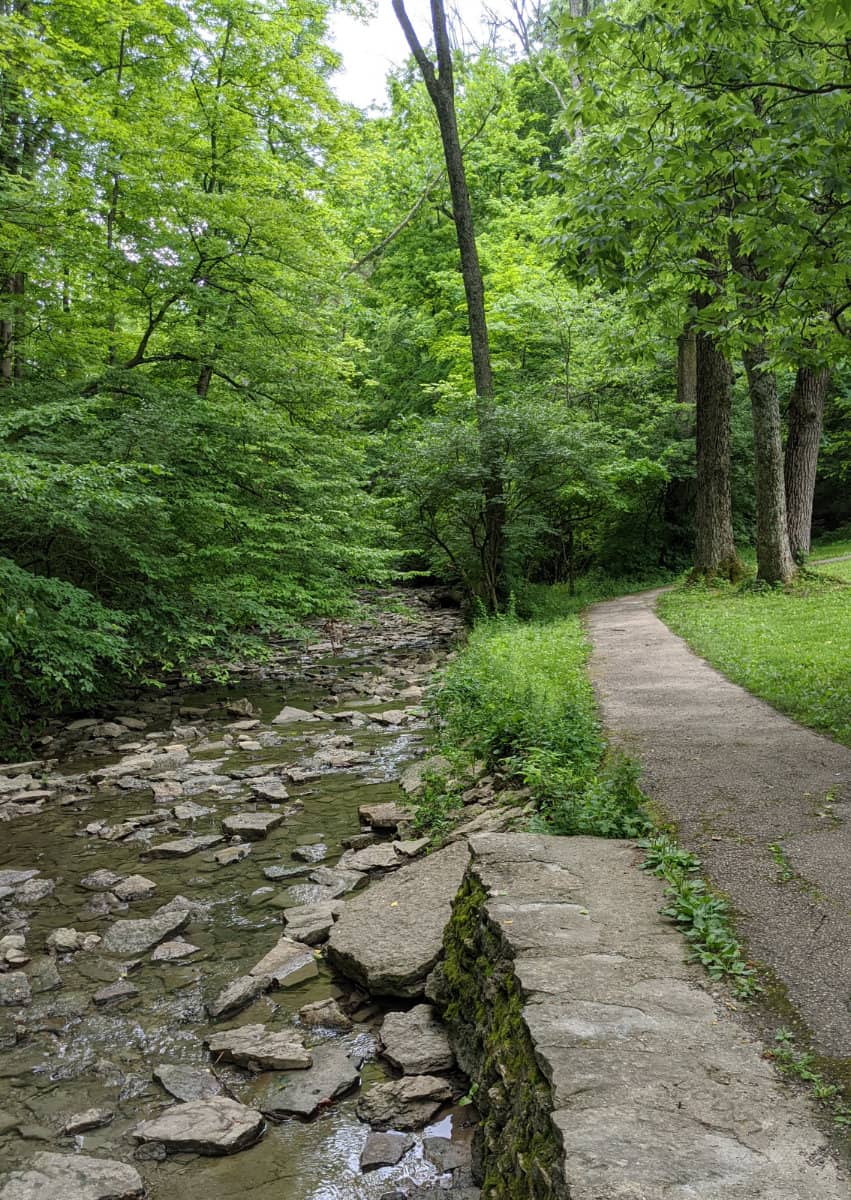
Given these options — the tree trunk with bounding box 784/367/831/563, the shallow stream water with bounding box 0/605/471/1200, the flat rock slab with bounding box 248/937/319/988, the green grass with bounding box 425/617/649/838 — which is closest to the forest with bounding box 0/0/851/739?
the tree trunk with bounding box 784/367/831/563

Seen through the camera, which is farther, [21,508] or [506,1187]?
[21,508]

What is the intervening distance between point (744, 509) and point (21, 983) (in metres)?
22.4

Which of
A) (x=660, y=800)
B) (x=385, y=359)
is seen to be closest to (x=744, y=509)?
(x=385, y=359)

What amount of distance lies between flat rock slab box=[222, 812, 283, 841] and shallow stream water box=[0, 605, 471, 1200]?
10cm

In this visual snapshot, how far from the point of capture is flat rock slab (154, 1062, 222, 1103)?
365cm

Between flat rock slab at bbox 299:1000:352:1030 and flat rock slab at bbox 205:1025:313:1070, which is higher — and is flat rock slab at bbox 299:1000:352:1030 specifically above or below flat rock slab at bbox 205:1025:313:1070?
below

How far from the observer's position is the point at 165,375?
12484 millimetres

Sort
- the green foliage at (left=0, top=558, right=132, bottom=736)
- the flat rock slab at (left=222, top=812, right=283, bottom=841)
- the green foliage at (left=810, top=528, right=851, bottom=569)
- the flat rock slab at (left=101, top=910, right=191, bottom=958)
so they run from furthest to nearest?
1. the green foliage at (left=810, top=528, right=851, bottom=569)
2. the green foliage at (left=0, top=558, right=132, bottom=736)
3. the flat rock slab at (left=222, top=812, right=283, bottom=841)
4. the flat rock slab at (left=101, top=910, right=191, bottom=958)

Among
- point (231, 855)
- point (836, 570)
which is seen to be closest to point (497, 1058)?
point (231, 855)

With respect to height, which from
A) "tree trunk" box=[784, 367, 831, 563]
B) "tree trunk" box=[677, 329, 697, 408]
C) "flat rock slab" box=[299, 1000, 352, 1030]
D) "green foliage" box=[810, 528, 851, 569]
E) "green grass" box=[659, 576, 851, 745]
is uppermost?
"tree trunk" box=[677, 329, 697, 408]

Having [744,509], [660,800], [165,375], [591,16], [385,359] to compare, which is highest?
[385,359]

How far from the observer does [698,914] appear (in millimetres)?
3451

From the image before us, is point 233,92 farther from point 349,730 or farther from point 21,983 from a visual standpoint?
point 21,983

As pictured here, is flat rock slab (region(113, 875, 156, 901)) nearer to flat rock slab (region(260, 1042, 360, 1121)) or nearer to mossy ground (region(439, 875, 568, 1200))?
flat rock slab (region(260, 1042, 360, 1121))
